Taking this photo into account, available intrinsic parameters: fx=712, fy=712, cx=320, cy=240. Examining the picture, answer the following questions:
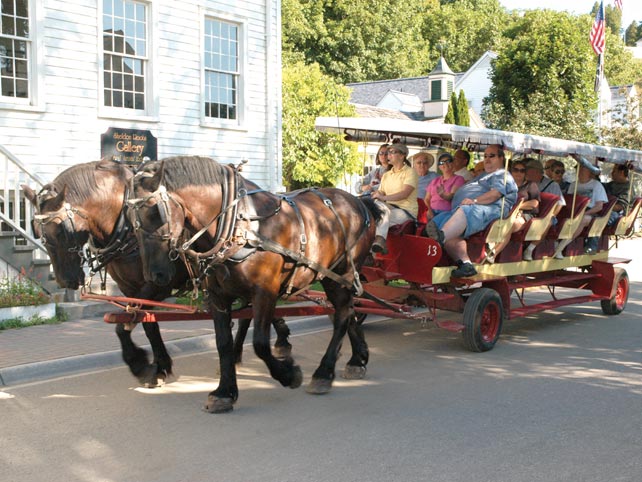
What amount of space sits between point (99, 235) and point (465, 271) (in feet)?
12.5

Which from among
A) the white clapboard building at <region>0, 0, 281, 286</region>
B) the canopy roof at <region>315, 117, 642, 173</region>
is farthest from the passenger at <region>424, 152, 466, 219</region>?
the white clapboard building at <region>0, 0, 281, 286</region>

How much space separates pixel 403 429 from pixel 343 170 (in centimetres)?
2061

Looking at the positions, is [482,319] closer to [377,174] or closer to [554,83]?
[377,174]

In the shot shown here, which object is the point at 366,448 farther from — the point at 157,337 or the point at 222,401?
the point at 157,337

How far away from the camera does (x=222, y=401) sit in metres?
5.61

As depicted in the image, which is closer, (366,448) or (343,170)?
(366,448)

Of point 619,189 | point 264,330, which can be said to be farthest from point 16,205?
point 619,189

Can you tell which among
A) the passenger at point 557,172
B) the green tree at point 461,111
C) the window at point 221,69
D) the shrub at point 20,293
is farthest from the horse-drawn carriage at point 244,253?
the green tree at point 461,111

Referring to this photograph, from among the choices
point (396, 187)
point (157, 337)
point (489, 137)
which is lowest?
point (157, 337)

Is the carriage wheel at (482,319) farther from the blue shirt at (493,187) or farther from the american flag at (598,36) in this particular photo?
the american flag at (598,36)

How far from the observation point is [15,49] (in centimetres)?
1154

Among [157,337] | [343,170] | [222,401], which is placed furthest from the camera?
[343,170]

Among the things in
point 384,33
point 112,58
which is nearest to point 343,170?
point 112,58

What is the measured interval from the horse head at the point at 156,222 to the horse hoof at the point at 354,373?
231cm
